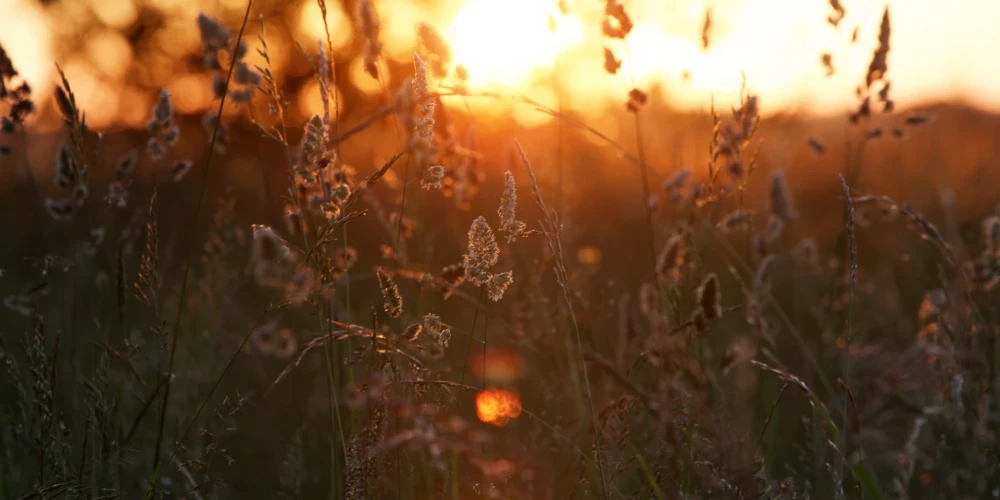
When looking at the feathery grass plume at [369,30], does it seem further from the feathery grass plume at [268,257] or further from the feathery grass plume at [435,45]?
the feathery grass plume at [268,257]

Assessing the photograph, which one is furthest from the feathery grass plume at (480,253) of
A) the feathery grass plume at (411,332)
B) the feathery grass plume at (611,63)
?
the feathery grass plume at (611,63)

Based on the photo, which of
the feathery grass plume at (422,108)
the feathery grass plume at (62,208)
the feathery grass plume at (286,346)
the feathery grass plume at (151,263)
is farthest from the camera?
the feathery grass plume at (62,208)

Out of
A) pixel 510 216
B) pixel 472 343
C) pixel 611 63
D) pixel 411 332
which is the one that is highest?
pixel 611 63

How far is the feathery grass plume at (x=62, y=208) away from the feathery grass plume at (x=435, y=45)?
1.16 metres

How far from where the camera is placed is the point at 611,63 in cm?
202

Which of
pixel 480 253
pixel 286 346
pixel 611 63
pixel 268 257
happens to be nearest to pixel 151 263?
pixel 286 346

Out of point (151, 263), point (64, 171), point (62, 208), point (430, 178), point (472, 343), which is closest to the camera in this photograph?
point (430, 178)

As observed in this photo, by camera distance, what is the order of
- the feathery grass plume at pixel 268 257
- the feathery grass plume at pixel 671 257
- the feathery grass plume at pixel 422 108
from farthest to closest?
the feathery grass plume at pixel 671 257, the feathery grass plume at pixel 422 108, the feathery grass plume at pixel 268 257

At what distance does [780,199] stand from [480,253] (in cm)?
127

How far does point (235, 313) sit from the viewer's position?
12.6ft

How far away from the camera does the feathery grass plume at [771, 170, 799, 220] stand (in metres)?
2.26

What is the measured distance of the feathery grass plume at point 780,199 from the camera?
7.40 ft

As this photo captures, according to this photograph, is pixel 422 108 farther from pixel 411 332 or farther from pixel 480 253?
pixel 411 332

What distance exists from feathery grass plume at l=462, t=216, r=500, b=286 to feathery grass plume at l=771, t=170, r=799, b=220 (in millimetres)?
1235
